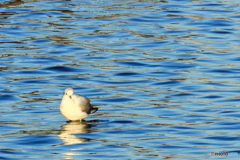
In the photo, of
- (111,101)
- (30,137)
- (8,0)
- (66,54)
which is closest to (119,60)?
(66,54)

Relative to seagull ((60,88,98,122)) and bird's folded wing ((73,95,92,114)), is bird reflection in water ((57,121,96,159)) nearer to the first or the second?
seagull ((60,88,98,122))

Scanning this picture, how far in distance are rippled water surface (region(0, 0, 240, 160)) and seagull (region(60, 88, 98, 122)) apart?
22cm

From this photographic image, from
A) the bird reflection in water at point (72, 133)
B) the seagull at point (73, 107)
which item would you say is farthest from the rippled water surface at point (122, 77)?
the seagull at point (73, 107)

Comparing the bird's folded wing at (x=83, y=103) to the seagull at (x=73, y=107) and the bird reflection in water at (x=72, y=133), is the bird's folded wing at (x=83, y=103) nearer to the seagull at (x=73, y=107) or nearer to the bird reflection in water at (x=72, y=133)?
the seagull at (x=73, y=107)

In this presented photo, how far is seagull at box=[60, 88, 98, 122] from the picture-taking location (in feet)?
40.1

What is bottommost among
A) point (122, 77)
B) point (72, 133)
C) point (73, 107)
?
point (72, 133)

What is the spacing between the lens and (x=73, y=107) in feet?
40.4

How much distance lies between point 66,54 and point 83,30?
2784mm

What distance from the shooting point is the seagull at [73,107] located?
1223 centimetres

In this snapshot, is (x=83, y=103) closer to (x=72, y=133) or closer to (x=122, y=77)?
(x=72, y=133)

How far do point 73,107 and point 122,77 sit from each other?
381cm

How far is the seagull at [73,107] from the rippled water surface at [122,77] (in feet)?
0.71

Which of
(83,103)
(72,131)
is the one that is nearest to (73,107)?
(83,103)

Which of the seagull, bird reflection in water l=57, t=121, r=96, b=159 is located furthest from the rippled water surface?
the seagull
